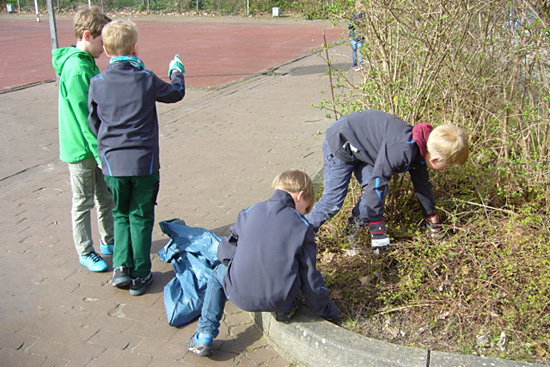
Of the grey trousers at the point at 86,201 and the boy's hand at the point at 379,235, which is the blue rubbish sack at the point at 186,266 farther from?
the boy's hand at the point at 379,235

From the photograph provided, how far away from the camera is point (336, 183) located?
384 cm

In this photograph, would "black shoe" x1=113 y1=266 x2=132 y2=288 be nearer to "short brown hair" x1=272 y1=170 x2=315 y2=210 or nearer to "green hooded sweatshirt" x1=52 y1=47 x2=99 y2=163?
"green hooded sweatshirt" x1=52 y1=47 x2=99 y2=163

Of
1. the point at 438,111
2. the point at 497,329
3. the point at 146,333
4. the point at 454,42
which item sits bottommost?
the point at 146,333

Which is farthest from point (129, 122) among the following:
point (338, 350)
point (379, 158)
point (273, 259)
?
point (338, 350)

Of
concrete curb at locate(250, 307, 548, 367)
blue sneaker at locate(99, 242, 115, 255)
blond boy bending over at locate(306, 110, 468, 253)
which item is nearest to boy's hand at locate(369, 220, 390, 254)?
blond boy bending over at locate(306, 110, 468, 253)

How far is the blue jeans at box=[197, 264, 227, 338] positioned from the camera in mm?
3258

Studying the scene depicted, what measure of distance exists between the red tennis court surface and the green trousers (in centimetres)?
768

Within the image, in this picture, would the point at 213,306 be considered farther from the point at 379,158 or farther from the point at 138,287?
the point at 379,158

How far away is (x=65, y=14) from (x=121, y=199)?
3138 centimetres

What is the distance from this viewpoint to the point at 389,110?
427 cm

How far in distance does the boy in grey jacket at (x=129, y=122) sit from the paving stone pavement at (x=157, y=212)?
1.83ft

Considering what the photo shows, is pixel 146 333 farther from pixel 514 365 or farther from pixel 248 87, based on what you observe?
pixel 248 87

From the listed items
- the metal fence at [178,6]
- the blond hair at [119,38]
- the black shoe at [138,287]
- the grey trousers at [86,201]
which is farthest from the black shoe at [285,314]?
the metal fence at [178,6]

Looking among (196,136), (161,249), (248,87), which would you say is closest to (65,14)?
(248,87)
